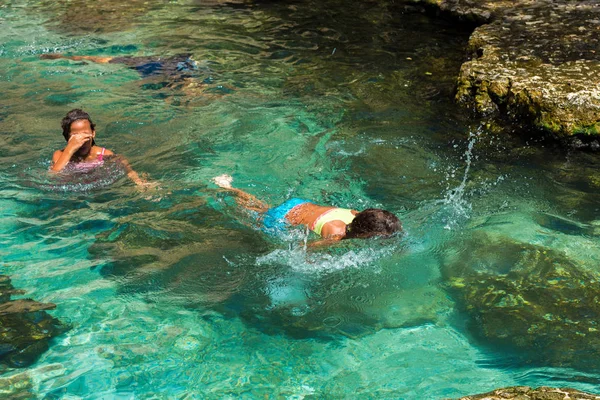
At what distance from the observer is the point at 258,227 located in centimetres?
585

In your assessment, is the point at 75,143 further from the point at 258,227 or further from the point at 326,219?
the point at 326,219

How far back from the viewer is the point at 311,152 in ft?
24.2

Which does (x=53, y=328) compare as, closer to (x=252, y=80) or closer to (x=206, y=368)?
(x=206, y=368)

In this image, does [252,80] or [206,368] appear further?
[252,80]

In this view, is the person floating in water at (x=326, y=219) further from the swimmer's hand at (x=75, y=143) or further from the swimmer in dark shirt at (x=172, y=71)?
the swimmer in dark shirt at (x=172, y=71)

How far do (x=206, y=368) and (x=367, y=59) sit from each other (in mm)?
6887

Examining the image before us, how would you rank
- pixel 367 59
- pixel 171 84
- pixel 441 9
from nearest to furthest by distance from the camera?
pixel 171 84, pixel 367 59, pixel 441 9

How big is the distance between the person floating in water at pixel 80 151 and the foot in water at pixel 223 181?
2.23 feet

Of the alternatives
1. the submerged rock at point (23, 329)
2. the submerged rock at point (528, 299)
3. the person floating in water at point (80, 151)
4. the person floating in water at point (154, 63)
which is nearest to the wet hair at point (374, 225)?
the submerged rock at point (528, 299)

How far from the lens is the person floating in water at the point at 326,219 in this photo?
5078mm

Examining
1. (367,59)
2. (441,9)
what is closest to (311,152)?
(367,59)

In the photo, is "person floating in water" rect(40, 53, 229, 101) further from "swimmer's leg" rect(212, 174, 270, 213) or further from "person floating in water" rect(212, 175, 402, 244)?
"person floating in water" rect(212, 175, 402, 244)

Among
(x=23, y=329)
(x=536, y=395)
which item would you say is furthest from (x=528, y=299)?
(x=23, y=329)

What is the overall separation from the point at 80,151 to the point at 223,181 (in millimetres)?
1609
